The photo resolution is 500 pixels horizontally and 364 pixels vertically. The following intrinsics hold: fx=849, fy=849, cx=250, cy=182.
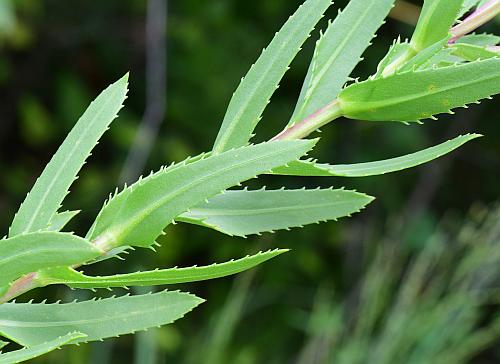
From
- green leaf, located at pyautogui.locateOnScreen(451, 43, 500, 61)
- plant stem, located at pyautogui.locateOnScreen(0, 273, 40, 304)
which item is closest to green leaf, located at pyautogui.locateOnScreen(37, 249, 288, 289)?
plant stem, located at pyautogui.locateOnScreen(0, 273, 40, 304)

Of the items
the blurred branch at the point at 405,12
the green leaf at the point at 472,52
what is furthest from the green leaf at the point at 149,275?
the blurred branch at the point at 405,12

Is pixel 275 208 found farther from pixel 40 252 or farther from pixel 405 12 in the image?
pixel 405 12

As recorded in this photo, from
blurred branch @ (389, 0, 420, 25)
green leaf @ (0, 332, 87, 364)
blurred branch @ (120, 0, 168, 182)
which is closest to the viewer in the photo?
green leaf @ (0, 332, 87, 364)

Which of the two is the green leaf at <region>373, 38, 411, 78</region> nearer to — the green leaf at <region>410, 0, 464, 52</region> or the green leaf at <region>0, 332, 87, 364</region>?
the green leaf at <region>410, 0, 464, 52</region>

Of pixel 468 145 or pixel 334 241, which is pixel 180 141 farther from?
pixel 468 145

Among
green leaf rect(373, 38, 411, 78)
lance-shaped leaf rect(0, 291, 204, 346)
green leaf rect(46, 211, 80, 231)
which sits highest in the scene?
green leaf rect(373, 38, 411, 78)

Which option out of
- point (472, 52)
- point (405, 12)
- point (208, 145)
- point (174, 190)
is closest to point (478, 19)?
point (472, 52)

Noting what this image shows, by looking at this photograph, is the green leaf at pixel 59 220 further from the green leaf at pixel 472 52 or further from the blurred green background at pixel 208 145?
the blurred green background at pixel 208 145
